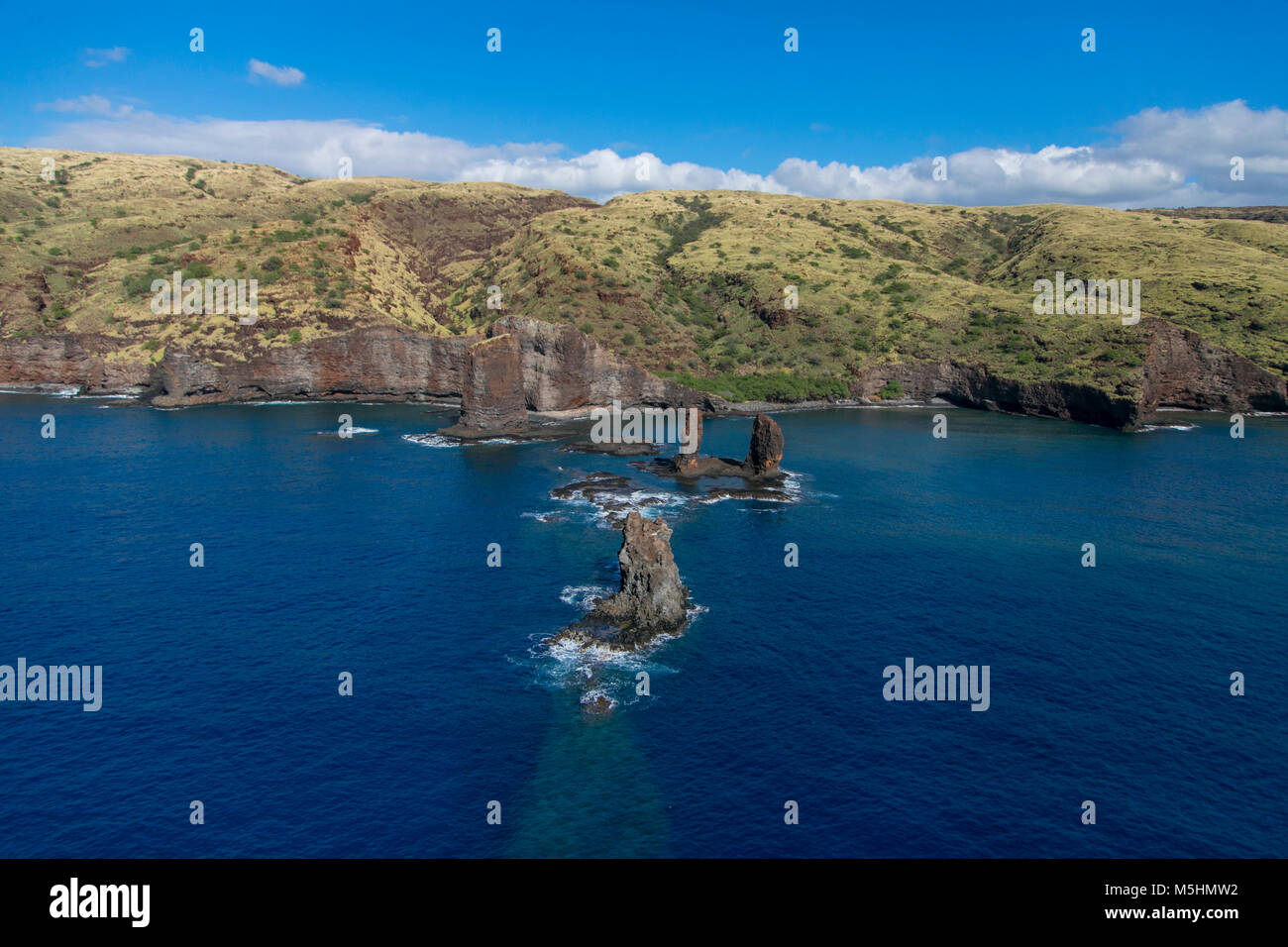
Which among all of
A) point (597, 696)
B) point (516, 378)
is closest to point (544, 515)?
point (597, 696)

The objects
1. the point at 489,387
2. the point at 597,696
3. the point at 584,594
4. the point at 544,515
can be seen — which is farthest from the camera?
the point at 489,387

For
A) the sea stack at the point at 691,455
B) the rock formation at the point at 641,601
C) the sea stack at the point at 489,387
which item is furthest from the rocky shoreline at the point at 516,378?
the rock formation at the point at 641,601

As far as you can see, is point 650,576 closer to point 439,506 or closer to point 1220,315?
point 439,506

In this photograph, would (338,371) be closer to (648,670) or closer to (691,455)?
(691,455)

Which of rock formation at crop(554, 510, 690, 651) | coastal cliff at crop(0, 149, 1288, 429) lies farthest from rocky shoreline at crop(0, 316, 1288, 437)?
rock formation at crop(554, 510, 690, 651)

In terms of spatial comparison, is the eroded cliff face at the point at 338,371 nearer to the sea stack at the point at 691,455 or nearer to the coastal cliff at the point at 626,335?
the coastal cliff at the point at 626,335

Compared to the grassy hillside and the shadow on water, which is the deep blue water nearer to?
the shadow on water
